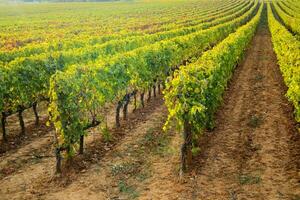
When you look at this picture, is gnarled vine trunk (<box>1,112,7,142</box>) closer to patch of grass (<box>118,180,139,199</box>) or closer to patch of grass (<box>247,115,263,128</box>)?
patch of grass (<box>118,180,139,199</box>)

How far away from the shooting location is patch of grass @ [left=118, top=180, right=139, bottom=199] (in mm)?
11656

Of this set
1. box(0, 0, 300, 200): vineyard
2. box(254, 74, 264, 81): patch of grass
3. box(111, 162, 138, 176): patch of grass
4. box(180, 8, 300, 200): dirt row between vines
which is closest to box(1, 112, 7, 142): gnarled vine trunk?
box(0, 0, 300, 200): vineyard

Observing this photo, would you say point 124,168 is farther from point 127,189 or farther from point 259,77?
point 259,77

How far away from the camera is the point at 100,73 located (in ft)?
52.1

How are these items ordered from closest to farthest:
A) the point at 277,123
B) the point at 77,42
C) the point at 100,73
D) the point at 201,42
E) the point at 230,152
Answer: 1. the point at 230,152
2. the point at 100,73
3. the point at 277,123
4. the point at 77,42
5. the point at 201,42

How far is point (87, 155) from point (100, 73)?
3.44 m

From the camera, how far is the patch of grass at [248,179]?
11992 mm

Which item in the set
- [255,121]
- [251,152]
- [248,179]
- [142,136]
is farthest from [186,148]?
[255,121]

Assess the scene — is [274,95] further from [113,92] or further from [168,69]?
[113,92]

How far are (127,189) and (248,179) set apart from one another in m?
3.75

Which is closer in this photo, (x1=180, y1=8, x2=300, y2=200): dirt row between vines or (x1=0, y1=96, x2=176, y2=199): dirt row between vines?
(x1=180, y1=8, x2=300, y2=200): dirt row between vines

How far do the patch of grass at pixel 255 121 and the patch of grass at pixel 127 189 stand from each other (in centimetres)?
704

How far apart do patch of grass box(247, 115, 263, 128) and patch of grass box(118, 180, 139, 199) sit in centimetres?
704

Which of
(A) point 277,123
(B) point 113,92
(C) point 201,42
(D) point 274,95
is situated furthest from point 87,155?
(C) point 201,42
